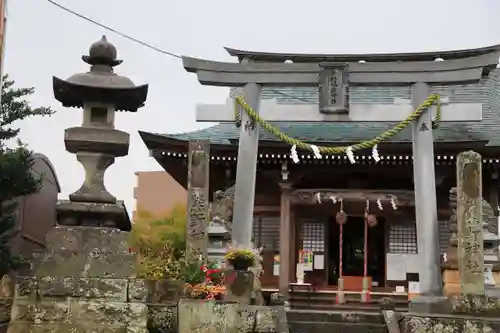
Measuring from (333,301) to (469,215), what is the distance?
8273 mm

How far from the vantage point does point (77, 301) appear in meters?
7.86

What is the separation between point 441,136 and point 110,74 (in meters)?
11.8

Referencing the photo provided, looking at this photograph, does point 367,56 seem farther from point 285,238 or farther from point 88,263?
point 88,263

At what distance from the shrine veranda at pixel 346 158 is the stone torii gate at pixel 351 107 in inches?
0.9

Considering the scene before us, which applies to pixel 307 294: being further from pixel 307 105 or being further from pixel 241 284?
pixel 241 284

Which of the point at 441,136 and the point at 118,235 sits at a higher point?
the point at 441,136

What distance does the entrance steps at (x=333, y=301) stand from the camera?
56.1ft

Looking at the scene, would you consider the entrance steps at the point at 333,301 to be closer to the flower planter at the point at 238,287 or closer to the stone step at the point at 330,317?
the stone step at the point at 330,317

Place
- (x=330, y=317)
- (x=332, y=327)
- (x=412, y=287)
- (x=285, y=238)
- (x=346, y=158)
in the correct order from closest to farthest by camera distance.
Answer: (x=332, y=327) → (x=330, y=317) → (x=346, y=158) → (x=412, y=287) → (x=285, y=238)

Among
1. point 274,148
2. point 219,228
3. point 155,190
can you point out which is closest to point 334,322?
point 219,228

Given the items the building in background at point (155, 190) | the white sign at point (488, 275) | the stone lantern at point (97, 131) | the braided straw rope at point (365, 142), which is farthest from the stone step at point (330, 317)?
the building in background at point (155, 190)

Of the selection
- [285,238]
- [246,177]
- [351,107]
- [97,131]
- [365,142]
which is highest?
[351,107]

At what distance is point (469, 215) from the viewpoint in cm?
986

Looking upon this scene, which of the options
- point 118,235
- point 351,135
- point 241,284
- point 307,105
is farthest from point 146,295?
point 351,135
